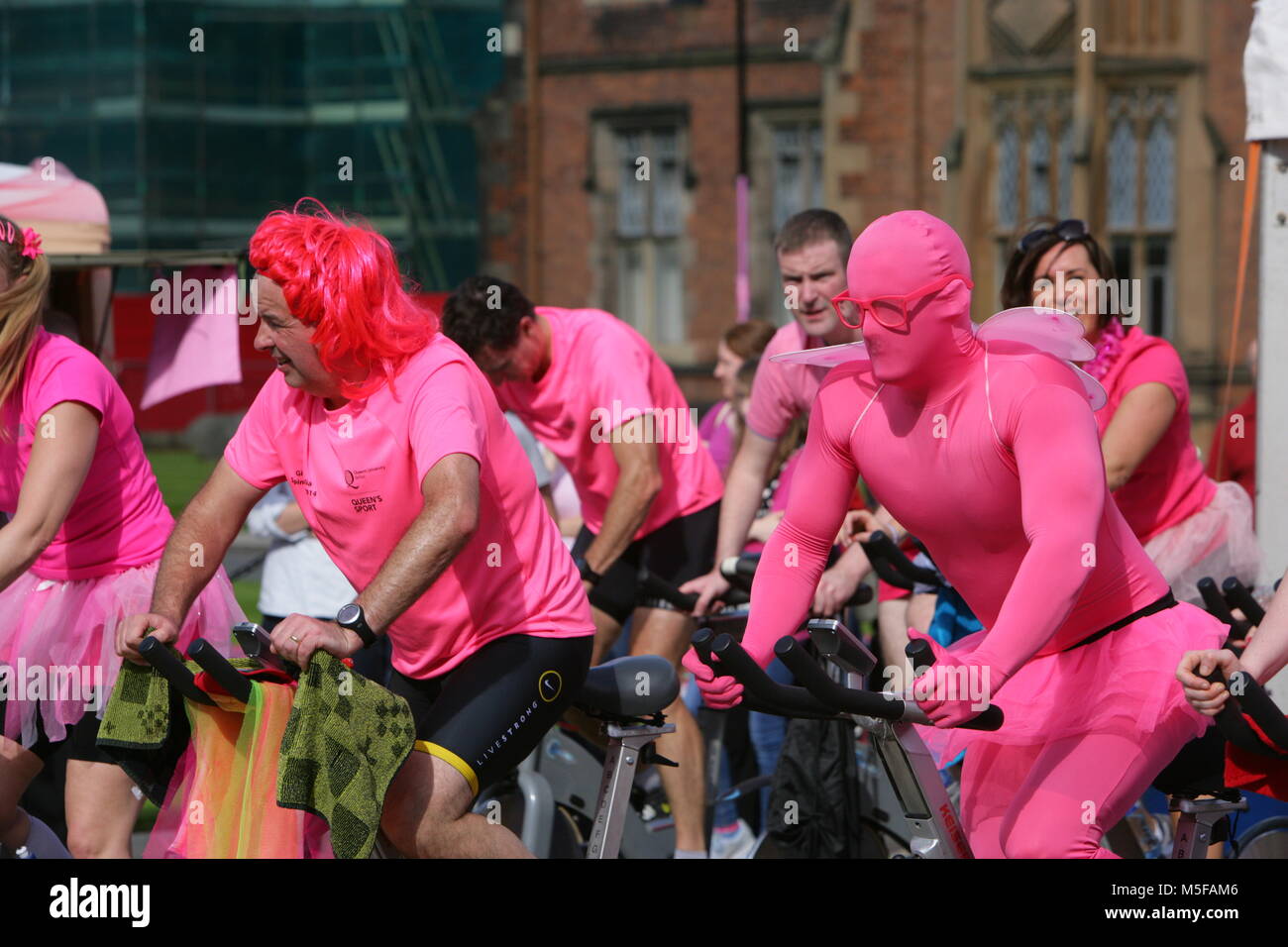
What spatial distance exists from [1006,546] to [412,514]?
3.95 ft

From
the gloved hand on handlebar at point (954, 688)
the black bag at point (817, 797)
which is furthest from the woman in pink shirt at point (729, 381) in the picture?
the gloved hand on handlebar at point (954, 688)

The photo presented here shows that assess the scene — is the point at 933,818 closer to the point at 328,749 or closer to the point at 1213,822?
the point at 1213,822

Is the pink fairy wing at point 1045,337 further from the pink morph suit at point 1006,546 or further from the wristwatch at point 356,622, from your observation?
the wristwatch at point 356,622

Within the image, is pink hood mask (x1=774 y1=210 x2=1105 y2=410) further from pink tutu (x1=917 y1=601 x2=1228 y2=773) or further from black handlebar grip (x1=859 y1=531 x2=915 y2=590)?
black handlebar grip (x1=859 y1=531 x2=915 y2=590)

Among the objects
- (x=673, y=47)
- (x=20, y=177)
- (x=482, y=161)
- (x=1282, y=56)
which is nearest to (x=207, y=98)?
(x=482, y=161)

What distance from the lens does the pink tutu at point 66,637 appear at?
413 centimetres

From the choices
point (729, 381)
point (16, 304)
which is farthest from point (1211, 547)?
point (16, 304)

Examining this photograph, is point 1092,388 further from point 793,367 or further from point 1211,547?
point 793,367

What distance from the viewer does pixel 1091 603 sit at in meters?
3.46

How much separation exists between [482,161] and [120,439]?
22.2 metres

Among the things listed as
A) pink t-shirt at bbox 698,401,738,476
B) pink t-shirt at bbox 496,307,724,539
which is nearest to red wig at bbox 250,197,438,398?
pink t-shirt at bbox 496,307,724,539

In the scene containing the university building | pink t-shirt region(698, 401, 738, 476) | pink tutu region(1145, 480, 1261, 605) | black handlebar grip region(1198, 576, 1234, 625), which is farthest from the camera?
the university building

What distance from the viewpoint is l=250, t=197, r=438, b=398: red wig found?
3.49 m

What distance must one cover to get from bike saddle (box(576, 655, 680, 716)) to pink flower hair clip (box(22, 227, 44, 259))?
166 cm
